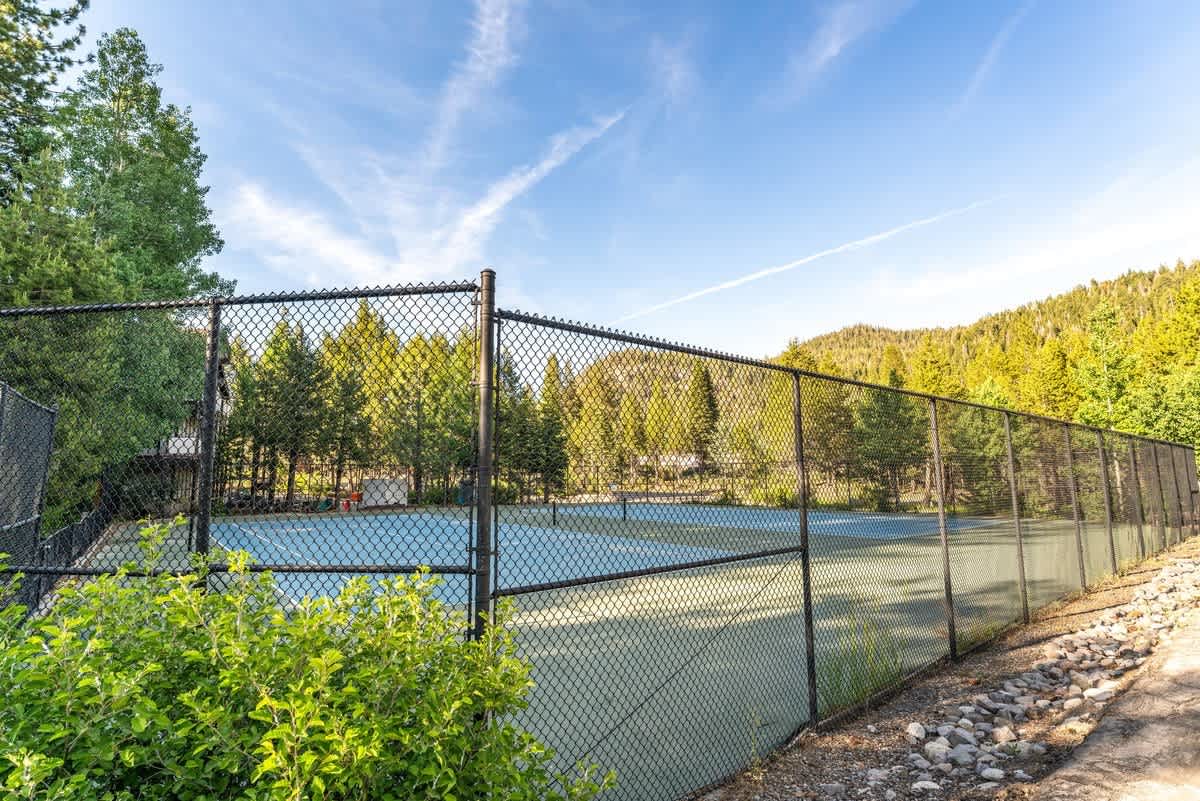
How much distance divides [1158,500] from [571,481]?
13.9 m

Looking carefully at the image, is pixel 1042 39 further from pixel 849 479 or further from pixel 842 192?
pixel 849 479

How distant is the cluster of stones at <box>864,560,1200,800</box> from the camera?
3012 millimetres

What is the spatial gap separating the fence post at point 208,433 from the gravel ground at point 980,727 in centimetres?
280

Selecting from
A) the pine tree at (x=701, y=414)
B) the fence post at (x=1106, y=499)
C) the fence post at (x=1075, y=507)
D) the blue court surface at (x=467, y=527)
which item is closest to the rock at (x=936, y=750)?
the blue court surface at (x=467, y=527)

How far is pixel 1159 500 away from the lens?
36.4 ft

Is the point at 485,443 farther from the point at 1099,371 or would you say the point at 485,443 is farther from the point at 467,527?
the point at 1099,371

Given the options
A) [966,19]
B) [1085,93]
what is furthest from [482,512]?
[1085,93]

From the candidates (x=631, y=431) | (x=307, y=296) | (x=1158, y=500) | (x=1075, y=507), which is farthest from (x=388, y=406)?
(x=1158, y=500)

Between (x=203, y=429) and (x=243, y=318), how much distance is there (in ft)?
1.82

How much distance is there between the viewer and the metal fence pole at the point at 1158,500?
35.4ft

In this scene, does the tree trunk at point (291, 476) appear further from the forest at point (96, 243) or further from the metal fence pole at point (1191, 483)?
the metal fence pole at point (1191, 483)

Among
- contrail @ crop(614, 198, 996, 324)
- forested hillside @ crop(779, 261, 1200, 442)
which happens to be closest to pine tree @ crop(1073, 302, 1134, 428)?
forested hillside @ crop(779, 261, 1200, 442)

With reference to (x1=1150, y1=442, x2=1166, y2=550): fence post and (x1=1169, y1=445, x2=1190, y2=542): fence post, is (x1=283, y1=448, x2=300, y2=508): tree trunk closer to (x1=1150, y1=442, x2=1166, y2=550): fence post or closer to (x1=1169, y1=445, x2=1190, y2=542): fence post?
(x1=1150, y1=442, x2=1166, y2=550): fence post

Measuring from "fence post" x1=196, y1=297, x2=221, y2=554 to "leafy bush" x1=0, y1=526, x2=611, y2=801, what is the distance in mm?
655
